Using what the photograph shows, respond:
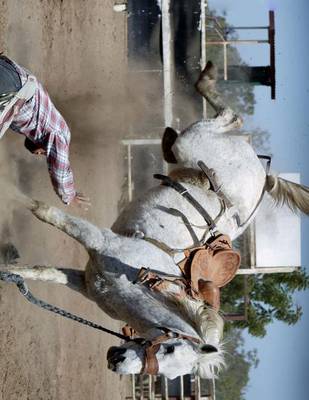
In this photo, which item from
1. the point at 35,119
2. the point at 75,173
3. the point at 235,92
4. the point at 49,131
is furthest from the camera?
the point at 235,92

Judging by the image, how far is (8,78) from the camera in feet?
11.8

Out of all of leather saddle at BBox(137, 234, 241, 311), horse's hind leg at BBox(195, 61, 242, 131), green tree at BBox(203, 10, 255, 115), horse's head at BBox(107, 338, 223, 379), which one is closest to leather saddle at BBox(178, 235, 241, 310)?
leather saddle at BBox(137, 234, 241, 311)

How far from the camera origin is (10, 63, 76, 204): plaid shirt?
13.8 feet

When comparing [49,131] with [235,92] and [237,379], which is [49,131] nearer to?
[235,92]

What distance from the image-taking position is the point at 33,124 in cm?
435

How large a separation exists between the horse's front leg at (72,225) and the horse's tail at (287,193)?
2152 millimetres

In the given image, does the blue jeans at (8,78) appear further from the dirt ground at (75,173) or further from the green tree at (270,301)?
the green tree at (270,301)

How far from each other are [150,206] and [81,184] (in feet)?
13.0

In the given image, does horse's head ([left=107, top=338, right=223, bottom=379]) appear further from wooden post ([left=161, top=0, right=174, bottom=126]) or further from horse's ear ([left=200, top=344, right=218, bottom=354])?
wooden post ([left=161, top=0, right=174, bottom=126])

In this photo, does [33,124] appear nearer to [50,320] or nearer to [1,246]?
[1,246]

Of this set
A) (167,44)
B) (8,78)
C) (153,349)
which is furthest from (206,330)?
(167,44)

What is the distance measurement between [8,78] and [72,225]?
1.44 meters

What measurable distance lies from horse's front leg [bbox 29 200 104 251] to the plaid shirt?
29 cm

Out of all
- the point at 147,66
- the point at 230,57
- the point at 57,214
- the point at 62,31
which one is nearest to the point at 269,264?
the point at 147,66
